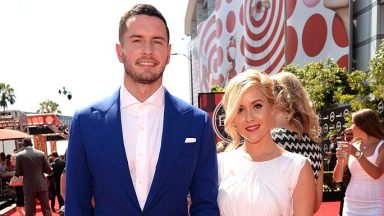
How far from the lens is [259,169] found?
2.38m

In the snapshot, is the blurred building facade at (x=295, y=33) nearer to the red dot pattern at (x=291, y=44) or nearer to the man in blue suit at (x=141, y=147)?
the red dot pattern at (x=291, y=44)

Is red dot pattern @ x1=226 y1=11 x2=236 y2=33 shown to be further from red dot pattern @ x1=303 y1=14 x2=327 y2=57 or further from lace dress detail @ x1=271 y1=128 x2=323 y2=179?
lace dress detail @ x1=271 y1=128 x2=323 y2=179

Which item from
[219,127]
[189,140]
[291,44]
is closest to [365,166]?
[189,140]

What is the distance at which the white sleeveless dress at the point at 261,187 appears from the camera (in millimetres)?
2252

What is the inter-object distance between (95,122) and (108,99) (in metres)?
0.17

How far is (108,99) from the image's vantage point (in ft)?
7.43

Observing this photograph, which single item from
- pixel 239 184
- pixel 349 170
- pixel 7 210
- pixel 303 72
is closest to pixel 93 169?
pixel 239 184

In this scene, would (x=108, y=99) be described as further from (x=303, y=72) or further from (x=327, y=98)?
(x=303, y=72)

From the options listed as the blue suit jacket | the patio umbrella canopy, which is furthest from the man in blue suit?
the patio umbrella canopy

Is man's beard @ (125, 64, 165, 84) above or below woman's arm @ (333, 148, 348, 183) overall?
above

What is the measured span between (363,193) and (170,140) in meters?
2.58

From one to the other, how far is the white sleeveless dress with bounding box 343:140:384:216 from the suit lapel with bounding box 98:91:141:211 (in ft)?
8.72

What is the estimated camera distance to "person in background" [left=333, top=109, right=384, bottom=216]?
13.0ft

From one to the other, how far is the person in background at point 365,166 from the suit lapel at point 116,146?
2.53m
